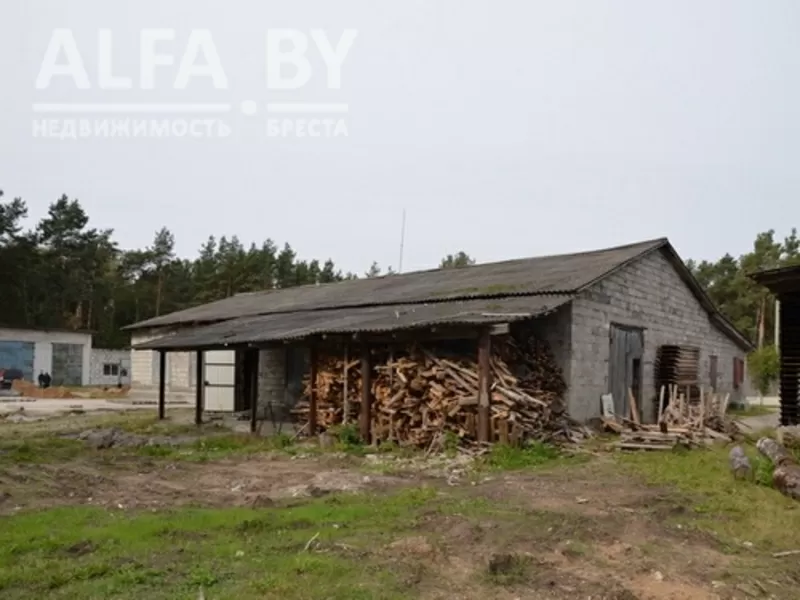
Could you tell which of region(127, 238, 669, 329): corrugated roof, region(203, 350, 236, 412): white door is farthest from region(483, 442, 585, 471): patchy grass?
region(203, 350, 236, 412): white door

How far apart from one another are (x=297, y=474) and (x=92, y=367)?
36.0 meters

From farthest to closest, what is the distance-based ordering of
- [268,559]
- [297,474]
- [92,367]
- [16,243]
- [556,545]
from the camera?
[16,243] < [92,367] < [297,474] < [556,545] < [268,559]

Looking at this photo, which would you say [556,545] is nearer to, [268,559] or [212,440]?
[268,559]

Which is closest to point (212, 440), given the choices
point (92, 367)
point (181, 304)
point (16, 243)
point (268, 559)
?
point (268, 559)

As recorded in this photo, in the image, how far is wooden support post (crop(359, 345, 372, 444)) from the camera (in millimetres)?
14023

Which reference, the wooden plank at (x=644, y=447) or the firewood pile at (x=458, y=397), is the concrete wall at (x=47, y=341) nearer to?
the firewood pile at (x=458, y=397)

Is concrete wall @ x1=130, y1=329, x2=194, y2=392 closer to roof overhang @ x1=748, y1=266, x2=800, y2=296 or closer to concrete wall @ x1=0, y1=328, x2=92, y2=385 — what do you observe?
concrete wall @ x1=0, y1=328, x2=92, y2=385

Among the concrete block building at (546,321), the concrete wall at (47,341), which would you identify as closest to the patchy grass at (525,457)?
the concrete block building at (546,321)

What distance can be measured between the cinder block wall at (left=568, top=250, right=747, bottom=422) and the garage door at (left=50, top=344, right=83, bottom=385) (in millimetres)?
33031

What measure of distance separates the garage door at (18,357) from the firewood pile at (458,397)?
28.3 m

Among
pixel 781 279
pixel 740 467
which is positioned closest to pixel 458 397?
pixel 740 467

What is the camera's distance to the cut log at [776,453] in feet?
31.0

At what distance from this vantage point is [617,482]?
9500 millimetres

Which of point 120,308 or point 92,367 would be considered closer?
point 92,367
